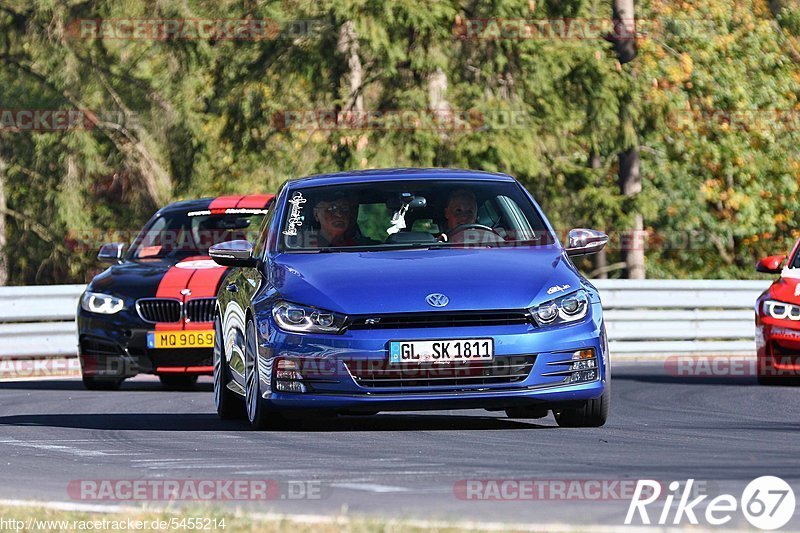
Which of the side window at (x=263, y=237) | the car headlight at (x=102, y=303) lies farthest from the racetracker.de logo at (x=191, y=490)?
the car headlight at (x=102, y=303)

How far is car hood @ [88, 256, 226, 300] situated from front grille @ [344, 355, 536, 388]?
5879 millimetres

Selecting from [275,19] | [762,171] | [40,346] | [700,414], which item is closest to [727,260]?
[762,171]

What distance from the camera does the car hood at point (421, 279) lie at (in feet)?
29.4

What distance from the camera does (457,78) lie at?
1157 inches

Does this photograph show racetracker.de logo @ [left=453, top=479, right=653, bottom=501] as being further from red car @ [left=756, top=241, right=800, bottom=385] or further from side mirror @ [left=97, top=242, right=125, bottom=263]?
side mirror @ [left=97, top=242, right=125, bottom=263]

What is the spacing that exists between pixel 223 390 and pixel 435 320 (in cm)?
236

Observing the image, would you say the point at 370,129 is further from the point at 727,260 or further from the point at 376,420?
the point at 376,420

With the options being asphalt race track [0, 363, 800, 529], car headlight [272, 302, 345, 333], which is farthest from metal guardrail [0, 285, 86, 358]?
car headlight [272, 302, 345, 333]

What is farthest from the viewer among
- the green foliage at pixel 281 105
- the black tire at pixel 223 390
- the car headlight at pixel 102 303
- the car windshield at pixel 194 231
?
the green foliage at pixel 281 105

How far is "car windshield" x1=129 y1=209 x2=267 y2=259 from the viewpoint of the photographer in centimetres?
1552

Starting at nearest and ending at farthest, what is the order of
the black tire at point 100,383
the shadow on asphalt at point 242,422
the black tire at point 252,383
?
1. the black tire at point 252,383
2. the shadow on asphalt at point 242,422
3. the black tire at point 100,383

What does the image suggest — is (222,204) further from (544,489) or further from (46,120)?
(46,120)

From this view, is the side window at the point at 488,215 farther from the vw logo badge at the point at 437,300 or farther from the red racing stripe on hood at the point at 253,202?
the red racing stripe on hood at the point at 253,202

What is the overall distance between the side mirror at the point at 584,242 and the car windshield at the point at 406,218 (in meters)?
0.13
